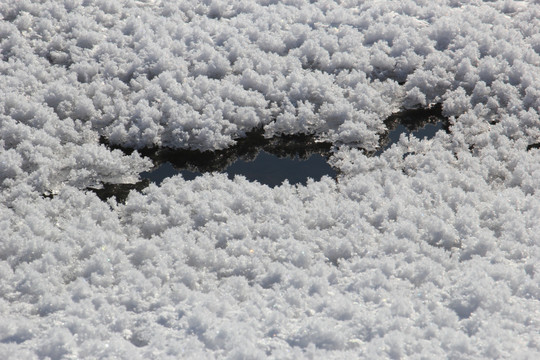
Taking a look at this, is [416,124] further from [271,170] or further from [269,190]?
[269,190]

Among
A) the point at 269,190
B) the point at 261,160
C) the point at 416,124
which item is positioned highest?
the point at 416,124

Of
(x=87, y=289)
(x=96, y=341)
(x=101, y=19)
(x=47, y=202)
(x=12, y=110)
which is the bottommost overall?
(x=96, y=341)

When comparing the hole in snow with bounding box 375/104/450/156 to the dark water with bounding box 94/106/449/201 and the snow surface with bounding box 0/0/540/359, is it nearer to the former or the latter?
the dark water with bounding box 94/106/449/201

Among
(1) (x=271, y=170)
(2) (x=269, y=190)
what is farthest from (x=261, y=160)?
(2) (x=269, y=190)

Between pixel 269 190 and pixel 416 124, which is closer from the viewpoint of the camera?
pixel 269 190

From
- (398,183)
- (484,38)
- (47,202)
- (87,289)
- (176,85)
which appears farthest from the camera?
(484,38)

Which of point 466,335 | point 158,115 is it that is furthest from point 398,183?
point 158,115

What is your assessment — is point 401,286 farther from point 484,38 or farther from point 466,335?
point 484,38
